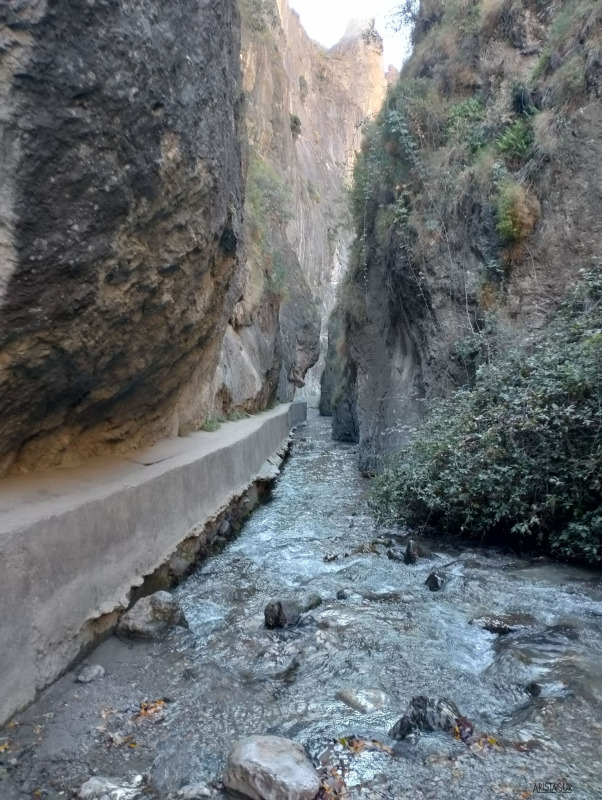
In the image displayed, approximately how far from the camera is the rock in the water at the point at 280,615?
5.21 meters

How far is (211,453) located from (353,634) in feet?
12.7

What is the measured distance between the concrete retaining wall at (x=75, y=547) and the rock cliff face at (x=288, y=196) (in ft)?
23.7

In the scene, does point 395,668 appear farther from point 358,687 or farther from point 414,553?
point 414,553

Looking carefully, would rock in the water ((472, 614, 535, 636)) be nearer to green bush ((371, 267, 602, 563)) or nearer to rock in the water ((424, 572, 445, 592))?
rock in the water ((424, 572, 445, 592))

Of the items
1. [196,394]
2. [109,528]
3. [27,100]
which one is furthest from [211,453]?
[27,100]

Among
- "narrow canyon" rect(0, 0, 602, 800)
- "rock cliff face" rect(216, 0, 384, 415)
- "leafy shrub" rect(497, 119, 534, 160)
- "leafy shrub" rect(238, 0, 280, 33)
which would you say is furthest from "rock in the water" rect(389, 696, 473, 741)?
"leafy shrub" rect(238, 0, 280, 33)

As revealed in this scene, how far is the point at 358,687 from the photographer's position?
13.3 feet

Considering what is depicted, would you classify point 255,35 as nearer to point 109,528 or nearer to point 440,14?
point 440,14

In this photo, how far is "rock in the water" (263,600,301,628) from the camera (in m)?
5.21

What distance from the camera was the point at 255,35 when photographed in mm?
24062

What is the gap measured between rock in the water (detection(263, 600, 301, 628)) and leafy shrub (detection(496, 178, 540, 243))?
715 centimetres

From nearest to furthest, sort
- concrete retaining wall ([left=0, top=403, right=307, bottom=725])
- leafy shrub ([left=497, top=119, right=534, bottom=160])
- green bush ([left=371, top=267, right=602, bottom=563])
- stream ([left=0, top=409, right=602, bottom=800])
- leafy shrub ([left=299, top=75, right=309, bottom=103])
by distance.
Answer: stream ([left=0, top=409, right=602, bottom=800]), concrete retaining wall ([left=0, top=403, right=307, bottom=725]), green bush ([left=371, top=267, right=602, bottom=563]), leafy shrub ([left=497, top=119, right=534, bottom=160]), leafy shrub ([left=299, top=75, right=309, bottom=103])

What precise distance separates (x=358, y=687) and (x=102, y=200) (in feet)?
11.7

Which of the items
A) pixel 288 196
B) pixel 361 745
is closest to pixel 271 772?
pixel 361 745
